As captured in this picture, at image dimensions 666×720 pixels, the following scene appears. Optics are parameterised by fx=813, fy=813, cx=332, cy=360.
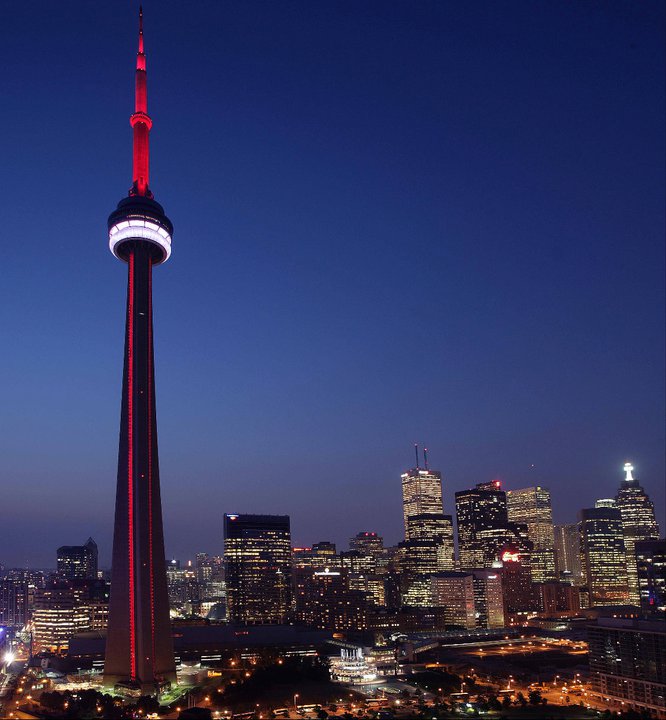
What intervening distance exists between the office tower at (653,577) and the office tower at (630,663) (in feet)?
21.0

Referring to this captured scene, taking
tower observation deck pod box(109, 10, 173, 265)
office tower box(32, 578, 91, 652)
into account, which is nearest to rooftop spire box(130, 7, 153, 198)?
tower observation deck pod box(109, 10, 173, 265)

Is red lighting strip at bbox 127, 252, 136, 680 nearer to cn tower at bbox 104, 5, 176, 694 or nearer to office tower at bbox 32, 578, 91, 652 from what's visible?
cn tower at bbox 104, 5, 176, 694

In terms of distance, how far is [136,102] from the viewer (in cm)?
9912

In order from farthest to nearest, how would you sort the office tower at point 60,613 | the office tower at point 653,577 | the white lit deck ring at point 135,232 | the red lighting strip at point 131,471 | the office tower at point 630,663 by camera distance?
the office tower at point 60,613 < the white lit deck ring at point 135,232 < the office tower at point 653,577 < the red lighting strip at point 131,471 < the office tower at point 630,663

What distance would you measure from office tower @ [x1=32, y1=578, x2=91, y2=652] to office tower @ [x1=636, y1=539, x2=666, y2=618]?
127303mm

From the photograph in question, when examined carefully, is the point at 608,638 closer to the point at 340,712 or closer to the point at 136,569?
the point at 340,712

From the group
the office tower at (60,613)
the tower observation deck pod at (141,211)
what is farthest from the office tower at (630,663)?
the office tower at (60,613)

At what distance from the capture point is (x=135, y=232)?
315 ft

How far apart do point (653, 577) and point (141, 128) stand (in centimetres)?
7970

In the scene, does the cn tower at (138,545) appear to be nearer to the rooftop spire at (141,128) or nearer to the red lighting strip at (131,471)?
the red lighting strip at (131,471)

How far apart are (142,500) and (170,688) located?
67.7 feet

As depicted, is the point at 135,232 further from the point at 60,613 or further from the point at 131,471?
the point at 60,613

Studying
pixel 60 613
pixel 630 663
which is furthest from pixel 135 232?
pixel 60 613

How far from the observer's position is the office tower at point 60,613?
179750 millimetres
